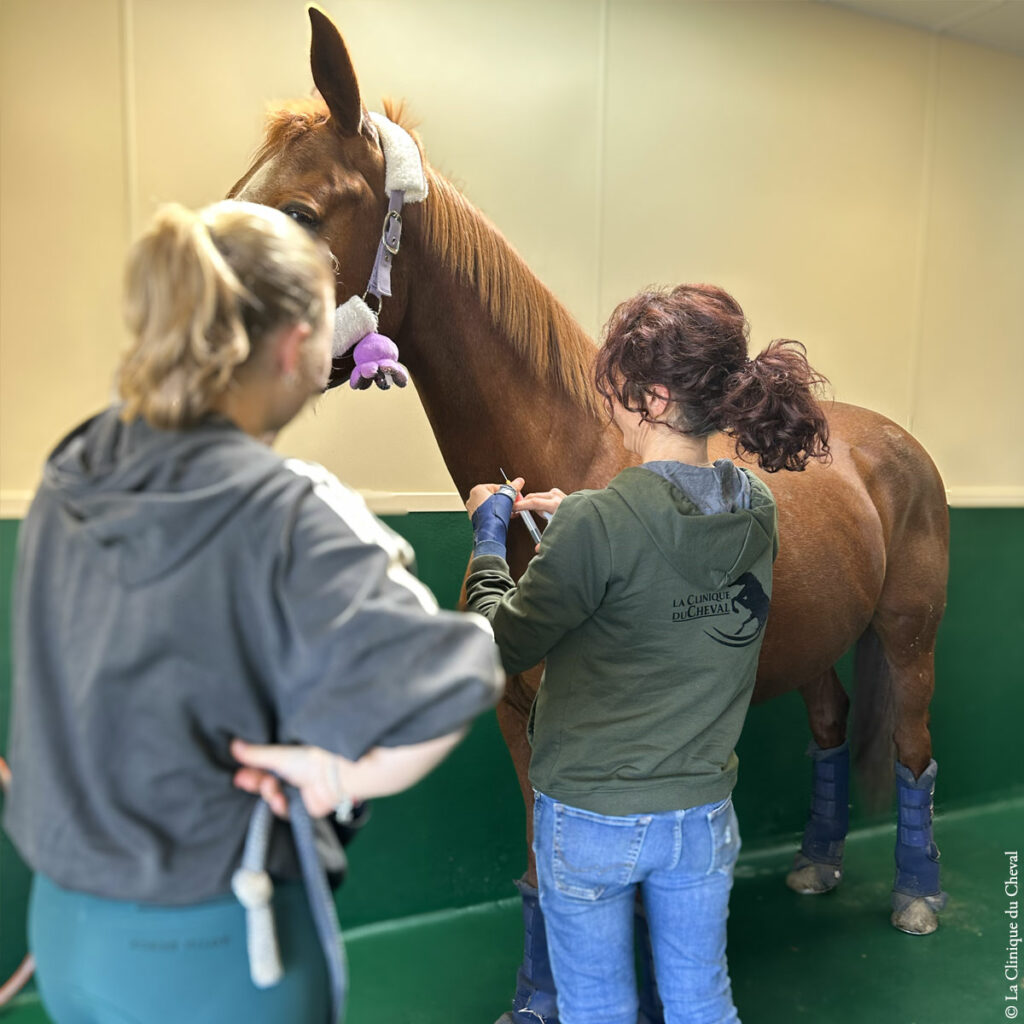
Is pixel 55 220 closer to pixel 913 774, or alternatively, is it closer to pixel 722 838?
pixel 722 838

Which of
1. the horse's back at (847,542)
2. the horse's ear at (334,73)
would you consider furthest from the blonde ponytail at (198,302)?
the horse's back at (847,542)

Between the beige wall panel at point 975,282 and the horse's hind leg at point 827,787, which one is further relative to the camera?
the beige wall panel at point 975,282

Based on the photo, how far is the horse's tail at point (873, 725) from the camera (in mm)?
2322

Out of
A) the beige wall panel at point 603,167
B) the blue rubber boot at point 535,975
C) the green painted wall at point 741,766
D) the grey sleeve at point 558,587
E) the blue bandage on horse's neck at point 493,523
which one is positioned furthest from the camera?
the green painted wall at point 741,766

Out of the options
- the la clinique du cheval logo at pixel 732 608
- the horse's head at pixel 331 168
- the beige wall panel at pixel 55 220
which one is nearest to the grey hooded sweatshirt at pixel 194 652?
the la clinique du cheval logo at pixel 732 608

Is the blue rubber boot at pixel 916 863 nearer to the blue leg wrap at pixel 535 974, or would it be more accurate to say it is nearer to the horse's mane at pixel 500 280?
the blue leg wrap at pixel 535 974

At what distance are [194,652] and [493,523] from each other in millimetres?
628

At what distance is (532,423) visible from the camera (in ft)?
4.86

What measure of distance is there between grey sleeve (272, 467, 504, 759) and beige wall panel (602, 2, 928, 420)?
1.81 meters

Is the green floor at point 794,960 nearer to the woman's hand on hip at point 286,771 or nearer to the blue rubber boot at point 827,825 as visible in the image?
the blue rubber boot at point 827,825

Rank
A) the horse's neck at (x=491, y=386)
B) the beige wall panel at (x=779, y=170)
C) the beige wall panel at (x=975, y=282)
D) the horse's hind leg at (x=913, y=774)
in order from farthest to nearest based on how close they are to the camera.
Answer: the beige wall panel at (x=975, y=282), the beige wall panel at (x=779, y=170), the horse's hind leg at (x=913, y=774), the horse's neck at (x=491, y=386)

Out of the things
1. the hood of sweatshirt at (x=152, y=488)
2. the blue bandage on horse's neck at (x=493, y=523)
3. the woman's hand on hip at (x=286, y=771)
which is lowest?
the woman's hand on hip at (x=286, y=771)

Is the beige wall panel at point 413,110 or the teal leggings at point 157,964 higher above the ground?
the beige wall panel at point 413,110

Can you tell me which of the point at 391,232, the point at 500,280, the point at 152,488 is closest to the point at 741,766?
the point at 500,280
